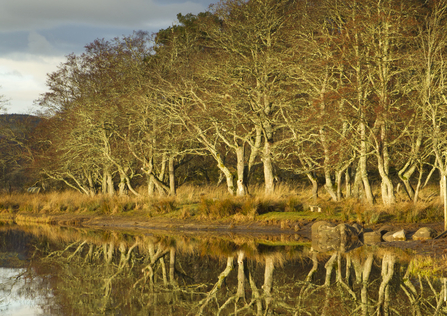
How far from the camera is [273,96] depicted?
25844mm

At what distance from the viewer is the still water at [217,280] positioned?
9.88 metres

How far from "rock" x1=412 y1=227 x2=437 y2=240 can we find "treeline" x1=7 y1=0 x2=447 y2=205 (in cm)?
207

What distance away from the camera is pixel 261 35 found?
26.8 metres

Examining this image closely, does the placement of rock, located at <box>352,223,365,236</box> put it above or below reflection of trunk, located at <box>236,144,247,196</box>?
below

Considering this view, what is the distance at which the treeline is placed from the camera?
67.2 feet

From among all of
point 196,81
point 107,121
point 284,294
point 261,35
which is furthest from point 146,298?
point 107,121

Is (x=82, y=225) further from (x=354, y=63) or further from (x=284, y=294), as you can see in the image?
(x=284, y=294)

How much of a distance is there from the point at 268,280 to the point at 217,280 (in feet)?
4.05

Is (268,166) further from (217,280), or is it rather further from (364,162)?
(217,280)

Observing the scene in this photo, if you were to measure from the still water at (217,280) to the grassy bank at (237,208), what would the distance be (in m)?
3.65

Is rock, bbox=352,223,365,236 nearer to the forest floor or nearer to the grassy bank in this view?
the forest floor

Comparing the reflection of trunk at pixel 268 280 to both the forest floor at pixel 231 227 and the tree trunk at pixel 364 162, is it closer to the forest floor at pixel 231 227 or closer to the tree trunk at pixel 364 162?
the forest floor at pixel 231 227

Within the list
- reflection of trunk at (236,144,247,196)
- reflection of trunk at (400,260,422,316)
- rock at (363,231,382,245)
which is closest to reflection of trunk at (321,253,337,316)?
reflection of trunk at (400,260,422,316)

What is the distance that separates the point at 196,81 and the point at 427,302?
75.3ft
